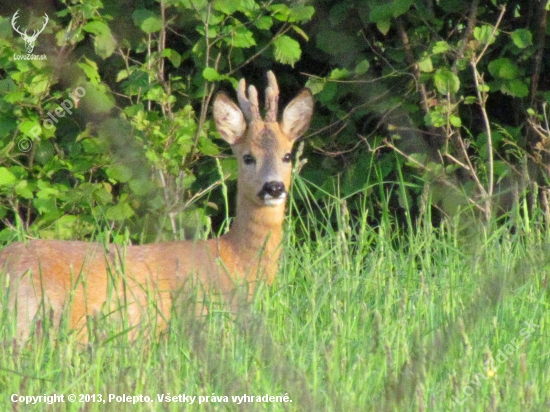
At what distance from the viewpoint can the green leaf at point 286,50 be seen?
5.17m

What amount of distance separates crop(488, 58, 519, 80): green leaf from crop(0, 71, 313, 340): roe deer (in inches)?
40.3

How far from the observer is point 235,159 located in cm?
545

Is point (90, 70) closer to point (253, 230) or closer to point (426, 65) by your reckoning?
point (253, 230)

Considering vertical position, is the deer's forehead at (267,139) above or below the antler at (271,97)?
below

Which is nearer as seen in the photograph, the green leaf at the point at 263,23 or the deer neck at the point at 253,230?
the deer neck at the point at 253,230

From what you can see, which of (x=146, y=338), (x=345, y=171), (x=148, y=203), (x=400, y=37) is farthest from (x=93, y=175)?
(x=146, y=338)

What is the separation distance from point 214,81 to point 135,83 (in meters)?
0.47

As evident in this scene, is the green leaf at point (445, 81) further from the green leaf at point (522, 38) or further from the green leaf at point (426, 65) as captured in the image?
the green leaf at point (522, 38)

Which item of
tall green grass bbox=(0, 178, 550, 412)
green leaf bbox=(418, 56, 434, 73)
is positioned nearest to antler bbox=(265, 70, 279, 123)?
green leaf bbox=(418, 56, 434, 73)

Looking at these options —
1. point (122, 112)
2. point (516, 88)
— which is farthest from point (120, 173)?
point (516, 88)

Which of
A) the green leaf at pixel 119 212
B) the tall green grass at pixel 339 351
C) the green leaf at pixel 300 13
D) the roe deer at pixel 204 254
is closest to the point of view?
the tall green grass at pixel 339 351

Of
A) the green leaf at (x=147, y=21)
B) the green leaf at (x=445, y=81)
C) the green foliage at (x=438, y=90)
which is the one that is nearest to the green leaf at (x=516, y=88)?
the green foliage at (x=438, y=90)

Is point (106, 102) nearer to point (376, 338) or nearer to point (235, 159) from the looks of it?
point (235, 159)

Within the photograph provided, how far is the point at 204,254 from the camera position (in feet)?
14.3
